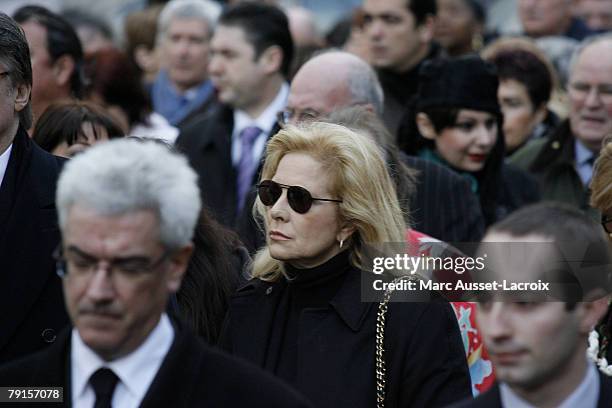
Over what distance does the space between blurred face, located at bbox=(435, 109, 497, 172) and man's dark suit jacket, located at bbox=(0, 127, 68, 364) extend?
2.95 m

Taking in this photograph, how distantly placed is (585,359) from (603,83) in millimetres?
5044

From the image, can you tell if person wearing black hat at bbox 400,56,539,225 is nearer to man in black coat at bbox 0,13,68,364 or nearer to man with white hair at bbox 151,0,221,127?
man in black coat at bbox 0,13,68,364

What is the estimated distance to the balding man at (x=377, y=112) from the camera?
670 cm

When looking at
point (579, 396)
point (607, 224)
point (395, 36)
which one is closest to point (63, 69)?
point (395, 36)

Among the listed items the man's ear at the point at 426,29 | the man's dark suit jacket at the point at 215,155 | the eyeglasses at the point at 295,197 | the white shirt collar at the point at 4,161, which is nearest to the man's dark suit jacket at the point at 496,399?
the eyeglasses at the point at 295,197

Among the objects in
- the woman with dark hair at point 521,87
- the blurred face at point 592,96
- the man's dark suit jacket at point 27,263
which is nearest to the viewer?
the man's dark suit jacket at point 27,263

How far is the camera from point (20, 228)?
5.00 meters

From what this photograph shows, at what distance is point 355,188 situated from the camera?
514 cm

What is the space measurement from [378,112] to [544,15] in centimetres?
489

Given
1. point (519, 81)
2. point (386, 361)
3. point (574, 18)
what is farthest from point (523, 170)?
point (574, 18)

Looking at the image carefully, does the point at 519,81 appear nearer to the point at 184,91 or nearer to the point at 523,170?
the point at 523,170

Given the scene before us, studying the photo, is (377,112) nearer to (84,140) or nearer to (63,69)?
(84,140)

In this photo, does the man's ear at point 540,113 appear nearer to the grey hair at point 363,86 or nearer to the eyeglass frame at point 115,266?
the grey hair at point 363,86

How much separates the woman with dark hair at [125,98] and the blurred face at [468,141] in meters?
2.45
